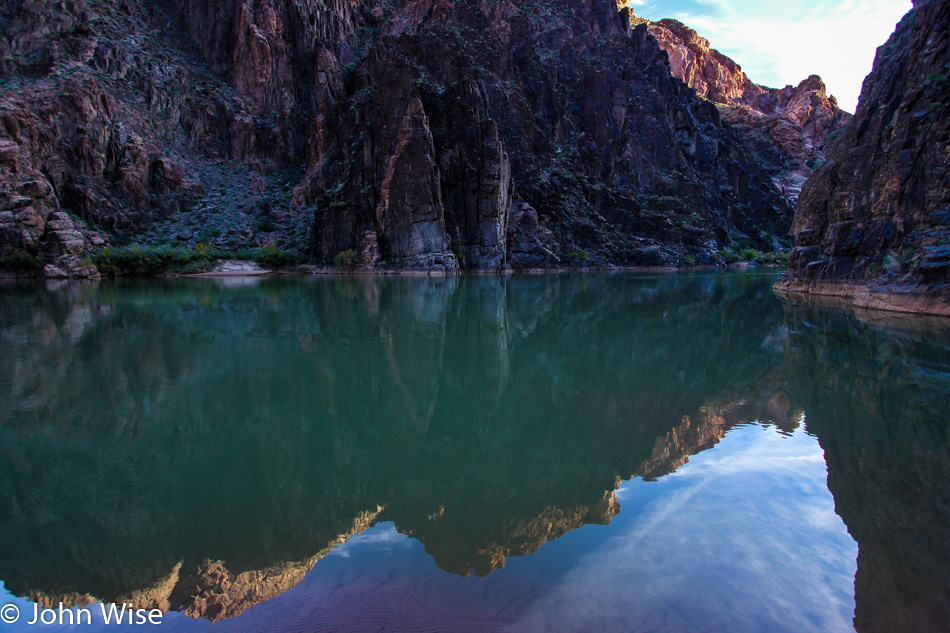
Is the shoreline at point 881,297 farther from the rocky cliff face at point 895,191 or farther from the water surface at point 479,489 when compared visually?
the water surface at point 479,489

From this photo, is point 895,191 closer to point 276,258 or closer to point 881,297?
point 881,297

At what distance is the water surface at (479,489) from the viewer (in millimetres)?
4363

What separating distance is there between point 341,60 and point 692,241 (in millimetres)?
78730

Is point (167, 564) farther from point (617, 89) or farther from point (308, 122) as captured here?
point (617, 89)

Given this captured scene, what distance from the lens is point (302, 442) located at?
7.68 meters

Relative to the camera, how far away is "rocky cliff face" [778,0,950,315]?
901 inches

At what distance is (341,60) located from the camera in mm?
99938

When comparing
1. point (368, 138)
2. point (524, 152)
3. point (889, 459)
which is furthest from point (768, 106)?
point (889, 459)

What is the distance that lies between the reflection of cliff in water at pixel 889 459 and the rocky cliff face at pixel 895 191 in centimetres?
966

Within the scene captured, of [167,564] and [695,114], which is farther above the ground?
[695,114]

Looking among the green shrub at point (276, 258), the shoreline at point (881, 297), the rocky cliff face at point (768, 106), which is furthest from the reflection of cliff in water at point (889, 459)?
the rocky cliff face at point (768, 106)

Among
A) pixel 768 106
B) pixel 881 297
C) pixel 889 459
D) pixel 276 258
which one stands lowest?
pixel 889 459

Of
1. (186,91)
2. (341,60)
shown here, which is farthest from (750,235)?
(186,91)

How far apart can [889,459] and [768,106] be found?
194 meters
